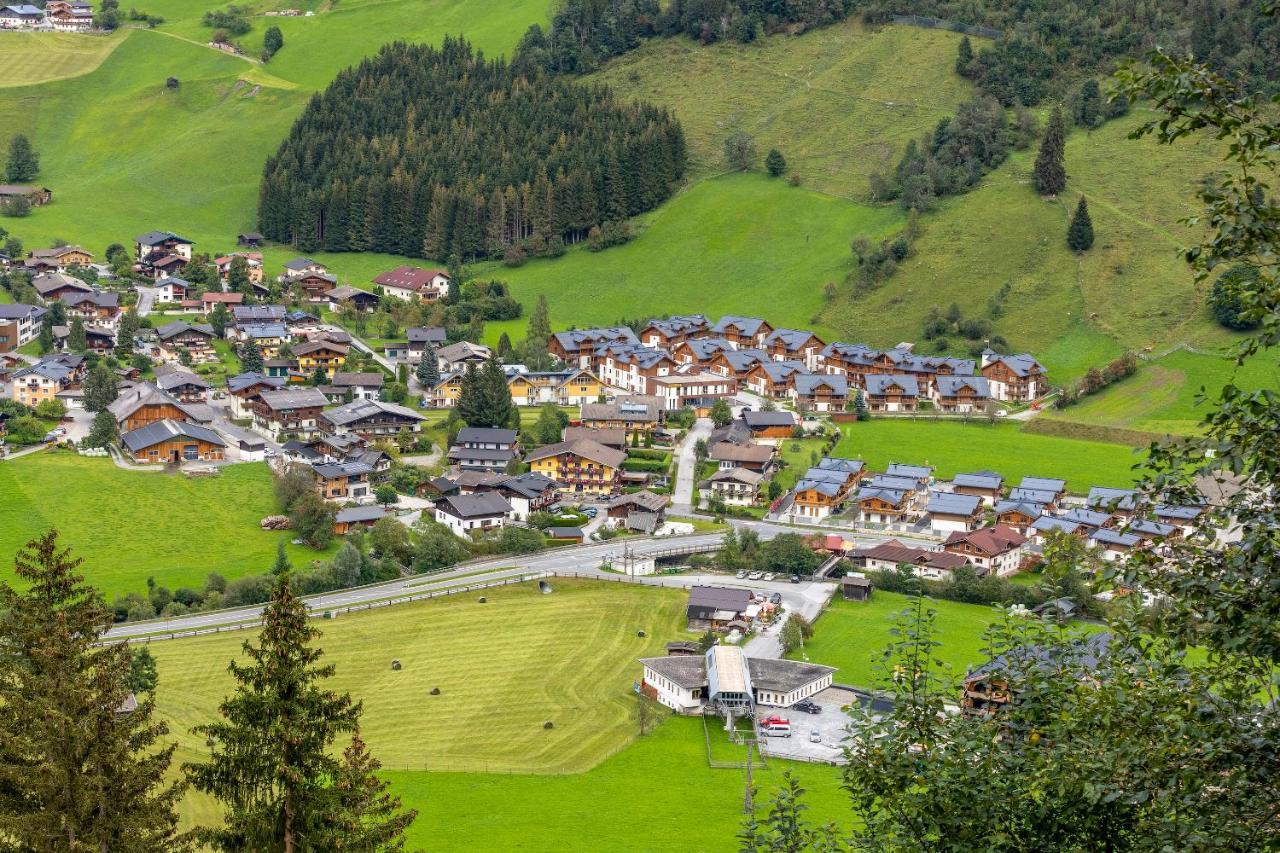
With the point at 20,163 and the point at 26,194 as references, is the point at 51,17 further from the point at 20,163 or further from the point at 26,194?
the point at 26,194

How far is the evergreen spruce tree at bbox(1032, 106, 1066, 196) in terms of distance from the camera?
4080 inches

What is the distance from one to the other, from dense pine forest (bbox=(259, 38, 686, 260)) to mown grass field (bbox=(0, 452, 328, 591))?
2001 inches

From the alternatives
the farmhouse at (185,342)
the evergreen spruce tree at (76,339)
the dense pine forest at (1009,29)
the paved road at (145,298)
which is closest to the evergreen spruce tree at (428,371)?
the farmhouse at (185,342)

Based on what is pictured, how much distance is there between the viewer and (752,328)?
100438 millimetres

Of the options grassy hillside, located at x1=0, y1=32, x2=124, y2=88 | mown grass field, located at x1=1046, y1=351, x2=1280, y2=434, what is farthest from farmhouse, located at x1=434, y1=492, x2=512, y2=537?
grassy hillside, located at x1=0, y1=32, x2=124, y2=88

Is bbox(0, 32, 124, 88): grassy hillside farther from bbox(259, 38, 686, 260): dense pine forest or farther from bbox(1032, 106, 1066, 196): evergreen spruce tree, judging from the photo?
bbox(1032, 106, 1066, 196): evergreen spruce tree

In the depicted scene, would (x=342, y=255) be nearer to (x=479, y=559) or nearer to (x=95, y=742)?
(x=479, y=559)

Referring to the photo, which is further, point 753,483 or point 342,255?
point 342,255

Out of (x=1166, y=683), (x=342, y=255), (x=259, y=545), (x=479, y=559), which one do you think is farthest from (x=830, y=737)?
(x=342, y=255)

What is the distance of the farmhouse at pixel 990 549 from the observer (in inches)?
2491

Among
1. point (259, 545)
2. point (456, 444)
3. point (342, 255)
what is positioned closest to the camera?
point (259, 545)

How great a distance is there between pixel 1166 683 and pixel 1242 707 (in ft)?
2.43

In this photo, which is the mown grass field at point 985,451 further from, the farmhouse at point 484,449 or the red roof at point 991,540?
the farmhouse at point 484,449

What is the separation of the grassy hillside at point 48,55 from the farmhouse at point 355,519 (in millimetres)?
108563
